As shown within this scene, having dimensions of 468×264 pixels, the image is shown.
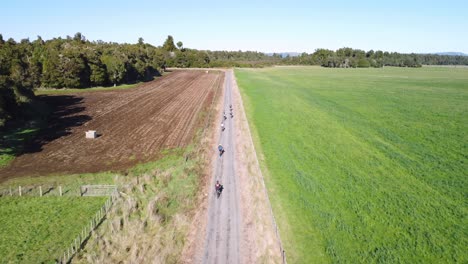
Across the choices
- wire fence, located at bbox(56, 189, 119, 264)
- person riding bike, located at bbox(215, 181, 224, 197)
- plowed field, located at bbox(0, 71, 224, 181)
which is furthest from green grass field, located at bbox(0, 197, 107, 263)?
person riding bike, located at bbox(215, 181, 224, 197)

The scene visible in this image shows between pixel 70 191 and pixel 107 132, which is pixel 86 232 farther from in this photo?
pixel 107 132

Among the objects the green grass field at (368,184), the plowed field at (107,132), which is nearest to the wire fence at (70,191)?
the plowed field at (107,132)

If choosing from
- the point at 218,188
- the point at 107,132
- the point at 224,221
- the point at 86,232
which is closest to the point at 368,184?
the point at 218,188

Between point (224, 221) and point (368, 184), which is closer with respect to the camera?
point (224, 221)

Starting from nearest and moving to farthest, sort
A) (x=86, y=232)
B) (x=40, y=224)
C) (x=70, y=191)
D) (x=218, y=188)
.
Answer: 1. (x=86, y=232)
2. (x=40, y=224)
3. (x=218, y=188)
4. (x=70, y=191)

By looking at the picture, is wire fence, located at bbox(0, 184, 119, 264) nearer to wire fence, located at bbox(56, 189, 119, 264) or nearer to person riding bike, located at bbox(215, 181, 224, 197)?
wire fence, located at bbox(56, 189, 119, 264)

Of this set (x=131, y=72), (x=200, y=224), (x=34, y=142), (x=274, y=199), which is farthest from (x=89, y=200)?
(x=131, y=72)

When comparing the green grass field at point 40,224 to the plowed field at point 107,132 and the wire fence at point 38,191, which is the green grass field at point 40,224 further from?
the plowed field at point 107,132

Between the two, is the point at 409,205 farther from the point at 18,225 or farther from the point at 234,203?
the point at 18,225
